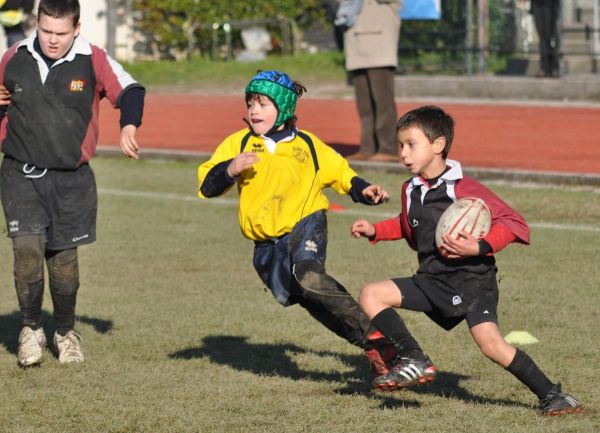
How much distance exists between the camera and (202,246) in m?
11.0

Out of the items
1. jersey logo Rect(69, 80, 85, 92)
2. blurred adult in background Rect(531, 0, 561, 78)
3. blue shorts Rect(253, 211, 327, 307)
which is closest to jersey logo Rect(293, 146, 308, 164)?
blue shorts Rect(253, 211, 327, 307)

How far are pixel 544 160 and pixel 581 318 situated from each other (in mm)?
7419

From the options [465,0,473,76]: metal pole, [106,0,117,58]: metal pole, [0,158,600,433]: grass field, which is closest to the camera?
[0,158,600,433]: grass field

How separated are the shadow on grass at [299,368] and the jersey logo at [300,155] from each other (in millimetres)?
1119

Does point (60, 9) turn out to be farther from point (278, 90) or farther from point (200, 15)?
point (200, 15)

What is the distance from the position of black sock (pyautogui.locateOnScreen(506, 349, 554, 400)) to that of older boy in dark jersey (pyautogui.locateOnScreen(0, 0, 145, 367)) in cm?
236

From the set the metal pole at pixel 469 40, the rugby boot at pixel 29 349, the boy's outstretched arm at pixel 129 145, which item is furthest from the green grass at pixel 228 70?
the boy's outstretched arm at pixel 129 145

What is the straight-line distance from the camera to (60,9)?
7145mm

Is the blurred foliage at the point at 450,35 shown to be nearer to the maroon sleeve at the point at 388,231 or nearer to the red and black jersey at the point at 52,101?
the red and black jersey at the point at 52,101

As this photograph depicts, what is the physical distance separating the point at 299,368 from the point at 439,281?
1.33 metres

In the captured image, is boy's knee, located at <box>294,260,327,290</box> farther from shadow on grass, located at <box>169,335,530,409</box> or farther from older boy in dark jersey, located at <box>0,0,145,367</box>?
older boy in dark jersey, located at <box>0,0,145,367</box>

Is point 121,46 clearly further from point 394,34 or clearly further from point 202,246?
point 202,246

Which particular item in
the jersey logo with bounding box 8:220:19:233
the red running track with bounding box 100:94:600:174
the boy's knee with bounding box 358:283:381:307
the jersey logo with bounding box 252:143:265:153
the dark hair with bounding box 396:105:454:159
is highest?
the dark hair with bounding box 396:105:454:159

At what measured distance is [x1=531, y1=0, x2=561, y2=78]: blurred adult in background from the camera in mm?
23375
